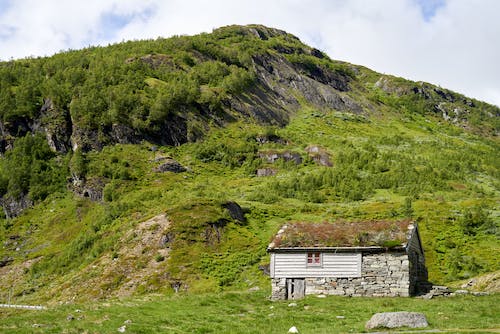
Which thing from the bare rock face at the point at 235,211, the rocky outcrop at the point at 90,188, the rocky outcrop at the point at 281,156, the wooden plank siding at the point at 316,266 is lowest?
the wooden plank siding at the point at 316,266

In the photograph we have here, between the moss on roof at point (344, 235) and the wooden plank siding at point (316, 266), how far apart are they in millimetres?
739

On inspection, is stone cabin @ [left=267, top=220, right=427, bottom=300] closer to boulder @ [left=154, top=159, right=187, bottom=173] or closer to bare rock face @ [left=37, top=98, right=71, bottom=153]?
boulder @ [left=154, top=159, right=187, bottom=173]

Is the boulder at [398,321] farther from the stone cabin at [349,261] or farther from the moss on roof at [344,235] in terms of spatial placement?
the moss on roof at [344,235]

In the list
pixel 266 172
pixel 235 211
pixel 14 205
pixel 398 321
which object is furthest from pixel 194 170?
pixel 398 321

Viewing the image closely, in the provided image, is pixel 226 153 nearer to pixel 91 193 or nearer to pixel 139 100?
pixel 139 100

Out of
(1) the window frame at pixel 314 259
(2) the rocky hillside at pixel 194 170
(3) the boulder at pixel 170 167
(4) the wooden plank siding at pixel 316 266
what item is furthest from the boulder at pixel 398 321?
(3) the boulder at pixel 170 167

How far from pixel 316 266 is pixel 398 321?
14.9 meters

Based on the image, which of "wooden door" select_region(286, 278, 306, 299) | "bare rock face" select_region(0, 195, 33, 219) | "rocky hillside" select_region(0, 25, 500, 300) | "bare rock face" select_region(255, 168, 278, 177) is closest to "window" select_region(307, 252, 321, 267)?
"wooden door" select_region(286, 278, 306, 299)

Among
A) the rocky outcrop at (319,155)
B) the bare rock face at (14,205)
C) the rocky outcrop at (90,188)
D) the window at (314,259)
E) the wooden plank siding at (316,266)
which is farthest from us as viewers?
the rocky outcrop at (319,155)

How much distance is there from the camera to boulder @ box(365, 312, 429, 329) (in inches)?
898

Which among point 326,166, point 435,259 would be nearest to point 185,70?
point 326,166

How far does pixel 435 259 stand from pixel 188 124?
6772cm

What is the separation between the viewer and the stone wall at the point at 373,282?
117 feet

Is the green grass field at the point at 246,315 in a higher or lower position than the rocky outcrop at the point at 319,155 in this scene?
lower
